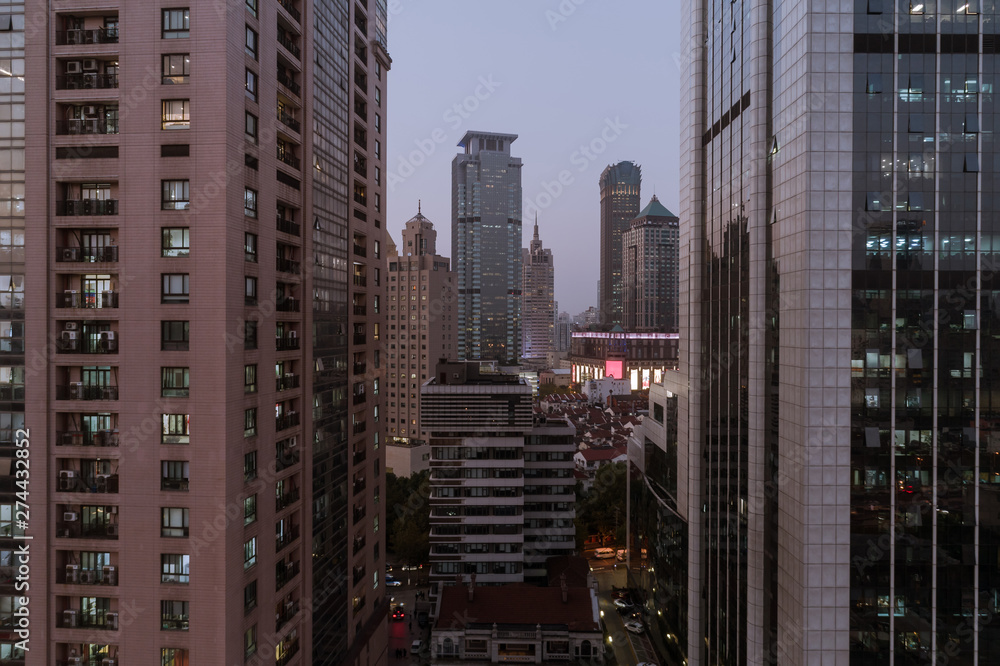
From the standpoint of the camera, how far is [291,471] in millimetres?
28062

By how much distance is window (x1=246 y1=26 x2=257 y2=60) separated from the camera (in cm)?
2447

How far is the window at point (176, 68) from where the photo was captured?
74.5ft

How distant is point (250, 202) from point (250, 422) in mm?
9707

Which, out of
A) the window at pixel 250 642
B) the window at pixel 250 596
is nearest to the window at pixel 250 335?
the window at pixel 250 596

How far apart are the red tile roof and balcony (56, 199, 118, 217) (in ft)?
120

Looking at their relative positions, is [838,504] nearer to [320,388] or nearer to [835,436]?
[835,436]

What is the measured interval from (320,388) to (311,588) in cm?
1053

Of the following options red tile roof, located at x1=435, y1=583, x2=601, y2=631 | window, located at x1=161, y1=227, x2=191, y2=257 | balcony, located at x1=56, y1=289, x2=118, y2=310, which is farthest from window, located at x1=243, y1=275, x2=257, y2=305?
red tile roof, located at x1=435, y1=583, x2=601, y2=631

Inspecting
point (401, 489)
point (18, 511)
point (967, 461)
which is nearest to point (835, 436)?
point (967, 461)

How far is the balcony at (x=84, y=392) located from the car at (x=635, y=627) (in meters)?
48.8

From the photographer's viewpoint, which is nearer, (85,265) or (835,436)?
(85,265)

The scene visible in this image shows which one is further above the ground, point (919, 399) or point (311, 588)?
point (919, 399)

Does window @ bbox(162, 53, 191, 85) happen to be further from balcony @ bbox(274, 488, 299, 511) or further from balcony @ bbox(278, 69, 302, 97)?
balcony @ bbox(274, 488, 299, 511)

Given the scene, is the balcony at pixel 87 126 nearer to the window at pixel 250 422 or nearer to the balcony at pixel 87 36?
the balcony at pixel 87 36
